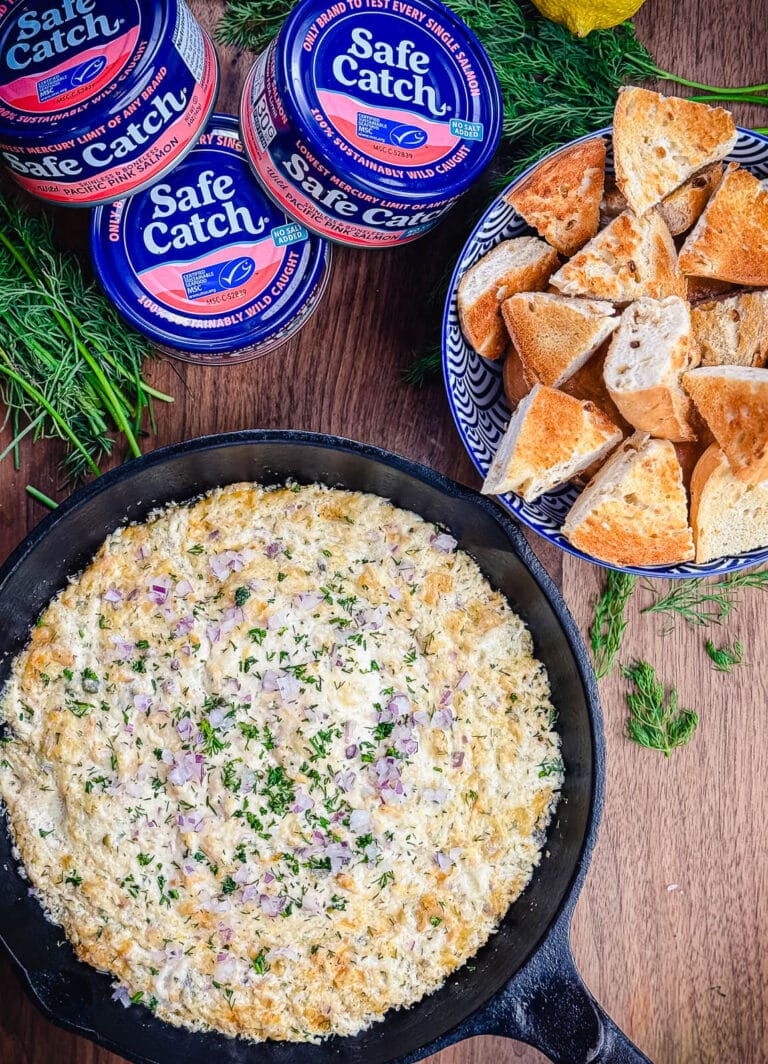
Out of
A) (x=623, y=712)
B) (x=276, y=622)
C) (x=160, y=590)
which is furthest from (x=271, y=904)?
(x=623, y=712)

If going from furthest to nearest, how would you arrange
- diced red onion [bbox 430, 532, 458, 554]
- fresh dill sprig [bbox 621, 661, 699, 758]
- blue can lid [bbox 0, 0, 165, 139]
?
fresh dill sprig [bbox 621, 661, 699, 758], diced red onion [bbox 430, 532, 458, 554], blue can lid [bbox 0, 0, 165, 139]

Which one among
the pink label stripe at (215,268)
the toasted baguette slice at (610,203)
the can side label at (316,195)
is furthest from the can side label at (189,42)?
the toasted baguette slice at (610,203)

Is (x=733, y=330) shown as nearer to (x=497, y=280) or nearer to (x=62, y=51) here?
(x=497, y=280)

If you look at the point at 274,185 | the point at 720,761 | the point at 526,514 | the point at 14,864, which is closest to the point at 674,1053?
the point at 720,761

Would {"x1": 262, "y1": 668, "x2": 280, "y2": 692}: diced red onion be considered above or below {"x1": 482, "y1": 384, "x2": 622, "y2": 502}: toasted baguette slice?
below

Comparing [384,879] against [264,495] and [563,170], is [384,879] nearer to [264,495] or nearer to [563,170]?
[264,495]

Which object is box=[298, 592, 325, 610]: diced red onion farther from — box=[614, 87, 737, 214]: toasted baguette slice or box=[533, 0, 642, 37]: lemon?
box=[533, 0, 642, 37]: lemon

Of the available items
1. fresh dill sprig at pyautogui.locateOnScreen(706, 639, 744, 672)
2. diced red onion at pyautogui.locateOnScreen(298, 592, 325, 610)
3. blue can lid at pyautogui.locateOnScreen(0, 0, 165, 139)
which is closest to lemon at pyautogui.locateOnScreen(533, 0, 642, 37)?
blue can lid at pyautogui.locateOnScreen(0, 0, 165, 139)
